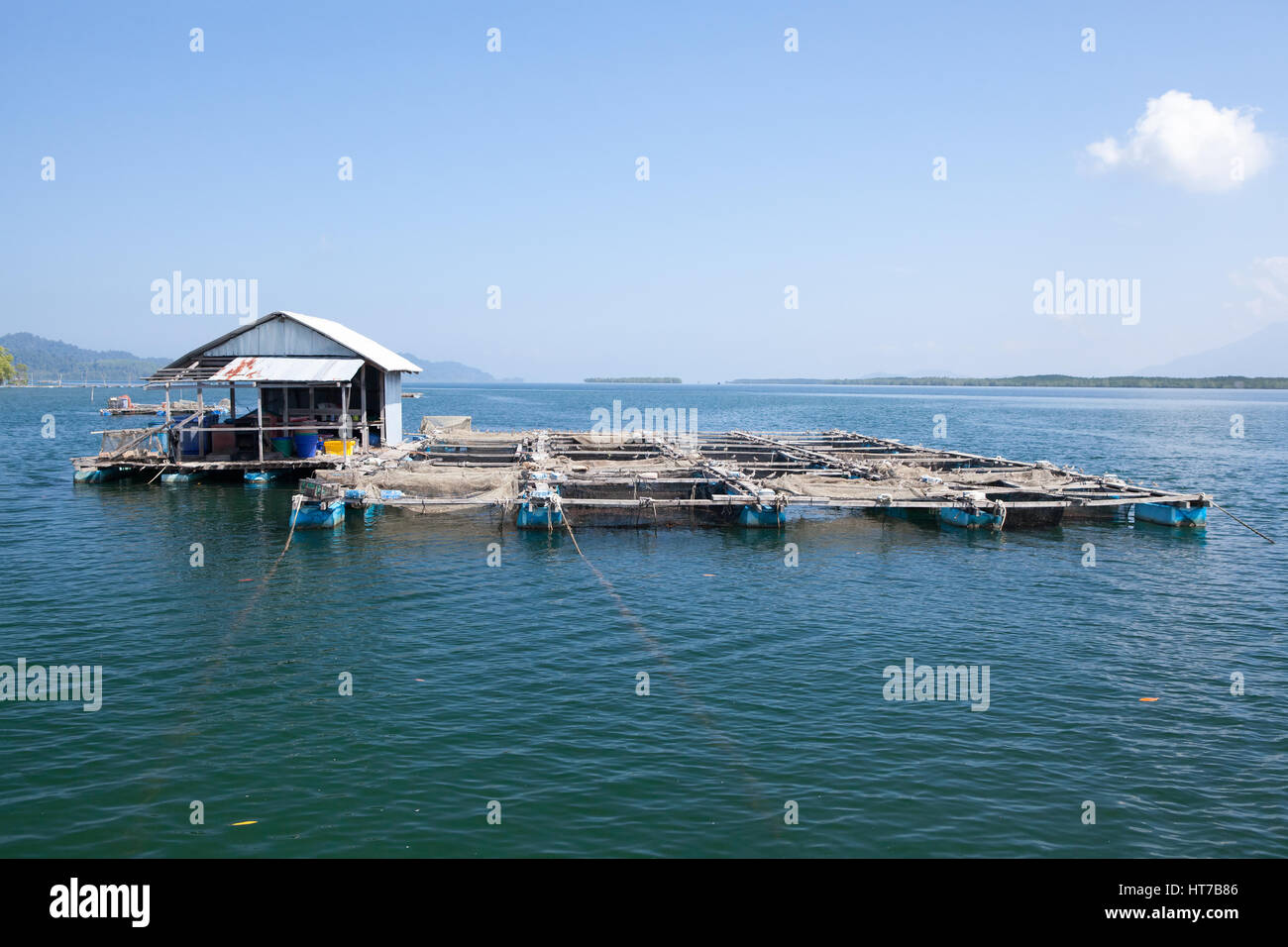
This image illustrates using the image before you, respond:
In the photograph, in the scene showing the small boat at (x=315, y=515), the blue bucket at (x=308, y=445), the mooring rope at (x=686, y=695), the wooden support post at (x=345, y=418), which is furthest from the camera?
the blue bucket at (x=308, y=445)

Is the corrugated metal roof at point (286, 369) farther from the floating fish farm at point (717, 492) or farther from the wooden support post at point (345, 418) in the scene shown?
the floating fish farm at point (717, 492)

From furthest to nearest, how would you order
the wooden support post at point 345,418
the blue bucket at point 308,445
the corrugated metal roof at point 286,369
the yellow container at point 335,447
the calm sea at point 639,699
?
the blue bucket at point 308,445 → the yellow container at point 335,447 → the wooden support post at point 345,418 → the corrugated metal roof at point 286,369 → the calm sea at point 639,699

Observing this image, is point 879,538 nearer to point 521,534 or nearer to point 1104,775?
point 521,534

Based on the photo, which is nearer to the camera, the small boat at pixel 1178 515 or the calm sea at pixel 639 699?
the calm sea at pixel 639 699

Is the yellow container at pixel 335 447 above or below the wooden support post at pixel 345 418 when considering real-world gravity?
below

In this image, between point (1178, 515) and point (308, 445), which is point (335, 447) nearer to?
point (308, 445)

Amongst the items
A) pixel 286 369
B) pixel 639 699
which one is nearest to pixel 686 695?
pixel 639 699

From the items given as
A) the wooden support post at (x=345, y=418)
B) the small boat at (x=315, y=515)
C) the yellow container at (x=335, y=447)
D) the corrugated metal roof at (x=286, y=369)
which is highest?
the corrugated metal roof at (x=286, y=369)

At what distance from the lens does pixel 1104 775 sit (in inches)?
494

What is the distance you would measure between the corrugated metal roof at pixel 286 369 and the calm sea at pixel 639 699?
11.1 meters

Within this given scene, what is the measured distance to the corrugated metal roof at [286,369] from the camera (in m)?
39.2

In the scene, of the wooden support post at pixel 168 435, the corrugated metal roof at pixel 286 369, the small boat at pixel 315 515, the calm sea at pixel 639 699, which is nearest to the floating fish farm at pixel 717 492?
the small boat at pixel 315 515
